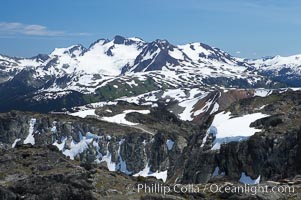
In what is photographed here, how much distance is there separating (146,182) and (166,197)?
31.9 ft

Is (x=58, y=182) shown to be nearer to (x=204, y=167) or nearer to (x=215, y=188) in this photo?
(x=215, y=188)

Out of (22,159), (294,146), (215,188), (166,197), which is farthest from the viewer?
(294,146)

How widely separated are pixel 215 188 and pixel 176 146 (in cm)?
14591

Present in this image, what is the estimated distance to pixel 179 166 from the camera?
14275 centimetres

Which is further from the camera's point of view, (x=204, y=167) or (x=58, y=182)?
(x=204, y=167)

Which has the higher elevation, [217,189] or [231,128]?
[231,128]

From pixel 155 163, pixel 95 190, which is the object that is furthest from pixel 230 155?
pixel 155 163

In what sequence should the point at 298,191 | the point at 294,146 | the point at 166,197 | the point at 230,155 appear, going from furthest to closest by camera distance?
the point at 230,155
the point at 294,146
the point at 298,191
the point at 166,197

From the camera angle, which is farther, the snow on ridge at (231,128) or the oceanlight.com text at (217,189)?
the snow on ridge at (231,128)

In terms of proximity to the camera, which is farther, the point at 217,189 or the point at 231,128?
the point at 231,128

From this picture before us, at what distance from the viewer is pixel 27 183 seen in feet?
161

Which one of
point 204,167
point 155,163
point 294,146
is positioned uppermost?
point 294,146

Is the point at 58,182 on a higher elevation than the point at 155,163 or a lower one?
higher

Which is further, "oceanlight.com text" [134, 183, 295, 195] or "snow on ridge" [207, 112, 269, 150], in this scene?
"snow on ridge" [207, 112, 269, 150]
